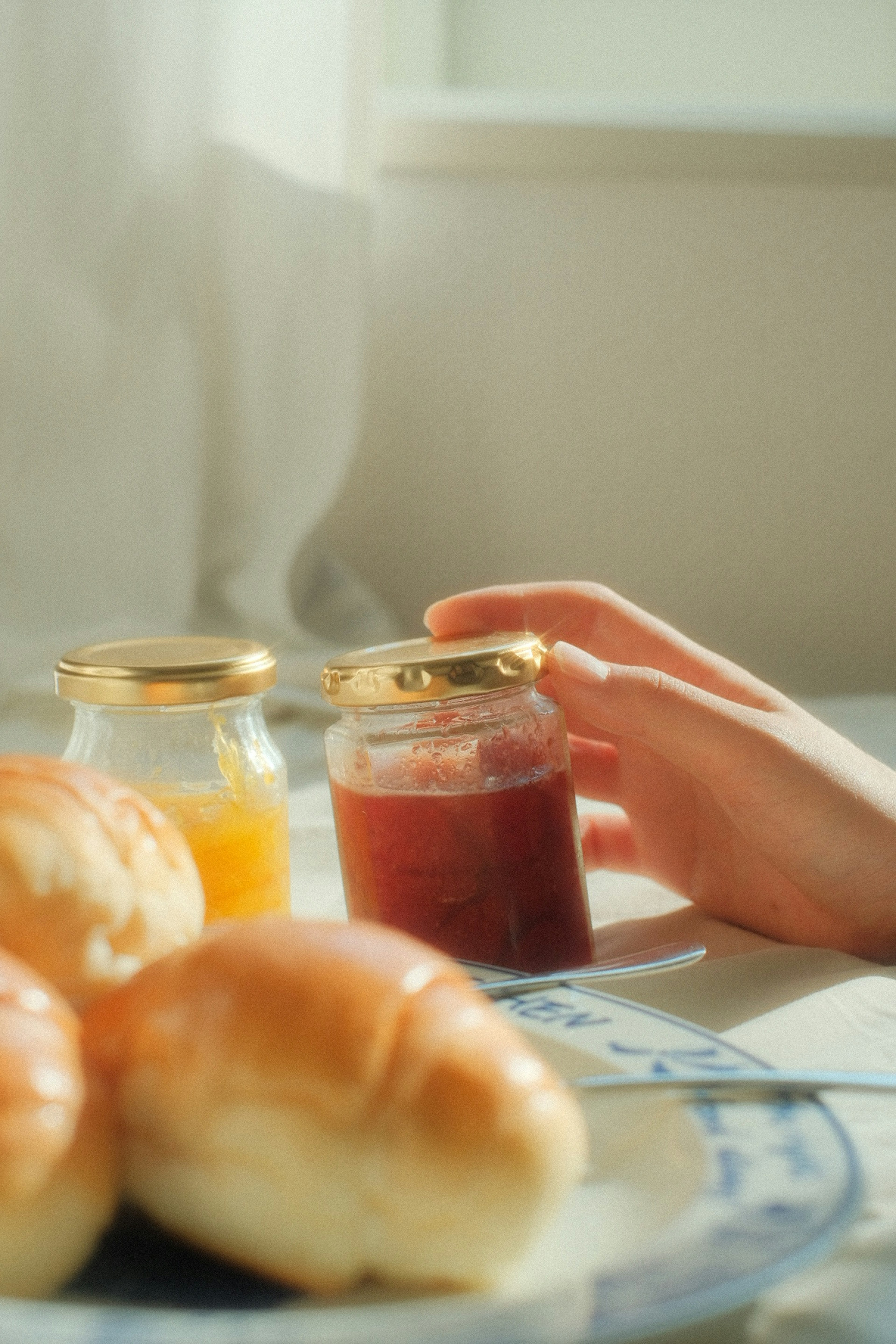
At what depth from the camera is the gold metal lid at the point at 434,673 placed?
61 centimetres

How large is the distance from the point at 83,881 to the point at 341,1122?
4.7 inches

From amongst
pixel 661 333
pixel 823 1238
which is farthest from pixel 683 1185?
pixel 661 333

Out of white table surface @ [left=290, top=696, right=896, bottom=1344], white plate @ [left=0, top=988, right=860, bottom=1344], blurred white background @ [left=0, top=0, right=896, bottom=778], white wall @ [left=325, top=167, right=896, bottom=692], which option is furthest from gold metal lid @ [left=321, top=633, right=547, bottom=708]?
white wall @ [left=325, top=167, right=896, bottom=692]

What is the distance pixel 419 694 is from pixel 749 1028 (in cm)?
20

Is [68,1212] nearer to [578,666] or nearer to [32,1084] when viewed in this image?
[32,1084]

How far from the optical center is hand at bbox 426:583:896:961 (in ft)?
2.18

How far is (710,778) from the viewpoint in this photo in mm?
683

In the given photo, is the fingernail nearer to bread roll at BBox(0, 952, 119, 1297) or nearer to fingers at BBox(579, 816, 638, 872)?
fingers at BBox(579, 816, 638, 872)

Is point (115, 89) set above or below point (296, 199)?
above

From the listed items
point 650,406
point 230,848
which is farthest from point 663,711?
point 650,406

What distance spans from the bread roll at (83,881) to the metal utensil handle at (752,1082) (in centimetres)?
13

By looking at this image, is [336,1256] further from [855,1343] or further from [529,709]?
[529,709]

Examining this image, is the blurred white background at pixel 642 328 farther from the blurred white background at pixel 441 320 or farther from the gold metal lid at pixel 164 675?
the gold metal lid at pixel 164 675

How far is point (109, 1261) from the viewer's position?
32cm
